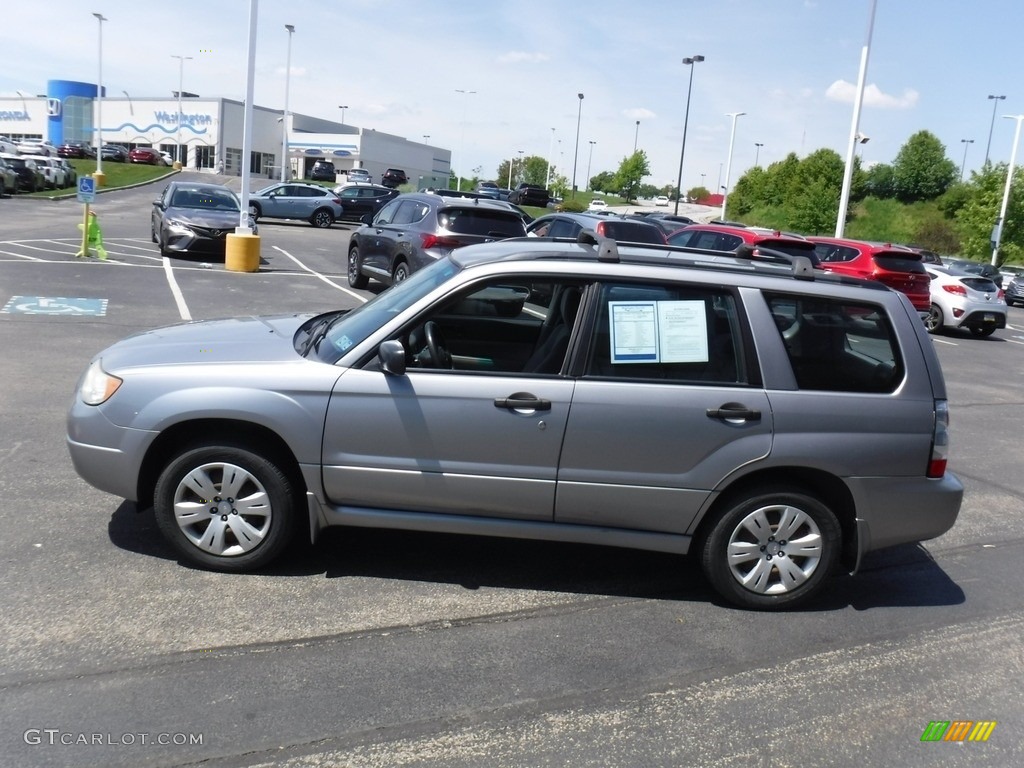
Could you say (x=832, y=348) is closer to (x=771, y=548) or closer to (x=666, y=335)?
(x=666, y=335)

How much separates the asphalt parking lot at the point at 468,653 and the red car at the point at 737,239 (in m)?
10.3

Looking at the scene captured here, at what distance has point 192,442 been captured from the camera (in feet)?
14.8

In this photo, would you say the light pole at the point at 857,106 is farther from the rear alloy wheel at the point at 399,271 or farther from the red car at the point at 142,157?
the red car at the point at 142,157

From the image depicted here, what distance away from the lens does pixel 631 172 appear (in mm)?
112562

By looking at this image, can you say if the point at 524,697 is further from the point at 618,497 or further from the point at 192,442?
the point at 192,442

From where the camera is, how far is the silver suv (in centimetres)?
442

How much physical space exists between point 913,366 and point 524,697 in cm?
261

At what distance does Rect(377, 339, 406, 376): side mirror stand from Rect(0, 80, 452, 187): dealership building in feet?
254

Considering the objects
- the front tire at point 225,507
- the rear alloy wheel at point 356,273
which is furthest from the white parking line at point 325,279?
the front tire at point 225,507

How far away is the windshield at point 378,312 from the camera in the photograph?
4.66m

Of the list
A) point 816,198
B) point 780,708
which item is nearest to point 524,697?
point 780,708

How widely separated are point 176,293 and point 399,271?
11.3ft

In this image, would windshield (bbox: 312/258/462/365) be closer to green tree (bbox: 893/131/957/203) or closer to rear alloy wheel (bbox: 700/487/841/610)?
rear alloy wheel (bbox: 700/487/841/610)

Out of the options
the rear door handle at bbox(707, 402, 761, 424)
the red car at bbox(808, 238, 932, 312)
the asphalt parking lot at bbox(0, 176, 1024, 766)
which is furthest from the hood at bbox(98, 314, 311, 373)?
the red car at bbox(808, 238, 932, 312)
